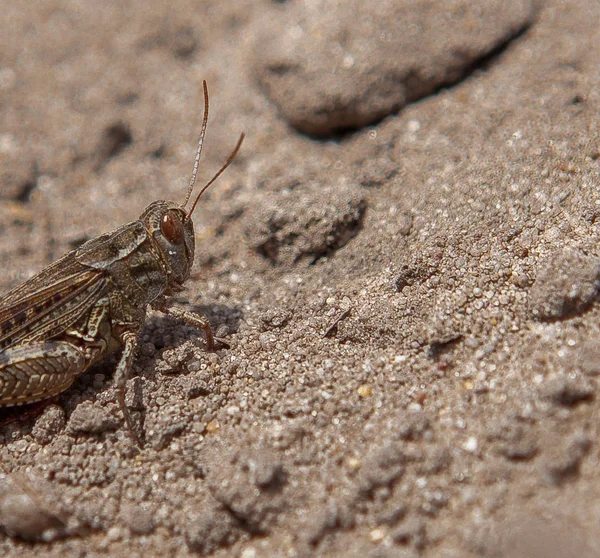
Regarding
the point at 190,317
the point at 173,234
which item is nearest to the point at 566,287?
the point at 190,317

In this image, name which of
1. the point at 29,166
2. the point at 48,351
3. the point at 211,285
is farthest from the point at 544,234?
the point at 29,166

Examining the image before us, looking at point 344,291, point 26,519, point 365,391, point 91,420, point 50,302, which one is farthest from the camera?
point 344,291

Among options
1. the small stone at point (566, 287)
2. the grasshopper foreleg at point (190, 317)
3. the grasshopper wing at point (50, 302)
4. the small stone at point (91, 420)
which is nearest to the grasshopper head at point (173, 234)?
the grasshopper foreleg at point (190, 317)

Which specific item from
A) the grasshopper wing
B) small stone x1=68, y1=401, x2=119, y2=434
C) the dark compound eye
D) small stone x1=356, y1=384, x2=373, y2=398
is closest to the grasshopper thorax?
the dark compound eye

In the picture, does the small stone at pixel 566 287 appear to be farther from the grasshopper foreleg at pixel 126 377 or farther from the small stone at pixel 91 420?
the small stone at pixel 91 420

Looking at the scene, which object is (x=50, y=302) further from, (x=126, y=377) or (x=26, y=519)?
(x=26, y=519)
